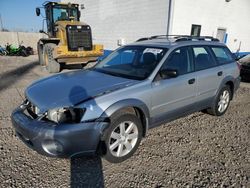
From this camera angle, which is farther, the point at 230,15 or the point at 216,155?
the point at 230,15

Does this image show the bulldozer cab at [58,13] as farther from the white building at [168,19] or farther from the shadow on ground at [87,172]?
the shadow on ground at [87,172]

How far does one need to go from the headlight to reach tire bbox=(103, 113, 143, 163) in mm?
418

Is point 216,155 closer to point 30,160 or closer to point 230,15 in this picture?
point 30,160

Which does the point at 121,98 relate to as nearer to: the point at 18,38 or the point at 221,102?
the point at 221,102

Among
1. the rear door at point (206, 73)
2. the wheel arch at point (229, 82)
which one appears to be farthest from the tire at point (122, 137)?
the wheel arch at point (229, 82)

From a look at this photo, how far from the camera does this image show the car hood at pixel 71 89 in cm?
271

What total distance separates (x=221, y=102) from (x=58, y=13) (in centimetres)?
912

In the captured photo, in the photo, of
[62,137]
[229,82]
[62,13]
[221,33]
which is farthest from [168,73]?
[221,33]

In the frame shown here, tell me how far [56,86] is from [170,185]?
82.4 inches

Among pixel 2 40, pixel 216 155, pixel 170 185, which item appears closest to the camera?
pixel 170 185

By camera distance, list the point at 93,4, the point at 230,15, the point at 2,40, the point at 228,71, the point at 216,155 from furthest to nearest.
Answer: the point at 2,40 < the point at 93,4 < the point at 230,15 < the point at 228,71 < the point at 216,155

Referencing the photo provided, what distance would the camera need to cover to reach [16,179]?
105 inches

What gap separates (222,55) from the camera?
4.73 m

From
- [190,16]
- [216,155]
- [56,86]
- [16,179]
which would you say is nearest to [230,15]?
[190,16]
